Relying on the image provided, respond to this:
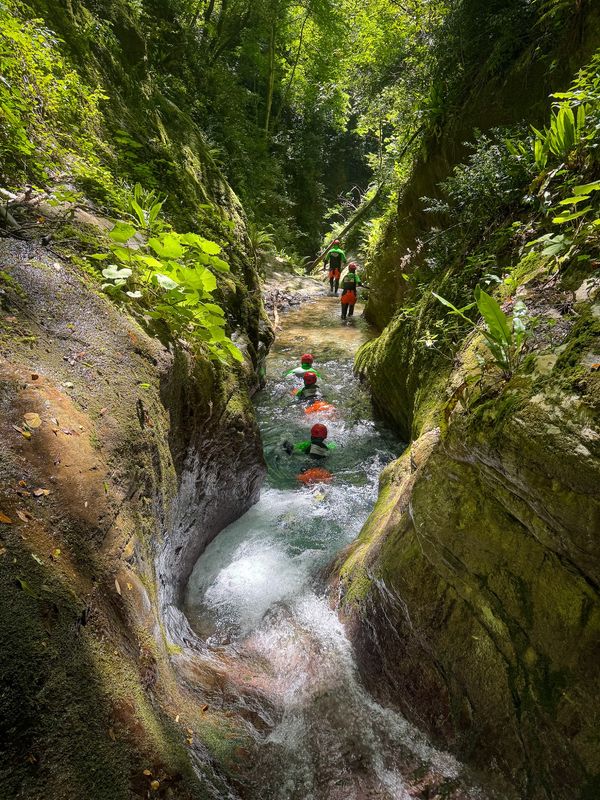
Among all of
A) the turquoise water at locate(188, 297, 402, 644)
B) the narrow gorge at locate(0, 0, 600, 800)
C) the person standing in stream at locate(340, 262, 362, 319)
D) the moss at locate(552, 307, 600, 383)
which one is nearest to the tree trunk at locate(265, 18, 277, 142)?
the person standing in stream at locate(340, 262, 362, 319)

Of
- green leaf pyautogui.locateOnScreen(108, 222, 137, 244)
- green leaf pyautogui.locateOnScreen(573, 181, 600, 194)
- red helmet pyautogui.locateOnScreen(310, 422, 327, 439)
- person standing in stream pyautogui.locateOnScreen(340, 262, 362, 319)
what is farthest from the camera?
person standing in stream pyautogui.locateOnScreen(340, 262, 362, 319)

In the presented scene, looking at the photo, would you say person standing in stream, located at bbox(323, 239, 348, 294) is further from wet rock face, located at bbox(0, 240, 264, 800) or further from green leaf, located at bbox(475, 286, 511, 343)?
green leaf, located at bbox(475, 286, 511, 343)

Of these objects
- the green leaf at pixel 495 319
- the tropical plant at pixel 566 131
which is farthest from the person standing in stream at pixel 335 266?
the green leaf at pixel 495 319

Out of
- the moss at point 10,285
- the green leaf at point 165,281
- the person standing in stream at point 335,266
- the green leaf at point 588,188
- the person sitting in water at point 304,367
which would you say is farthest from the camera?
the person standing in stream at point 335,266

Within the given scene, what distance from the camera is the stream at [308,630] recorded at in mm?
2475

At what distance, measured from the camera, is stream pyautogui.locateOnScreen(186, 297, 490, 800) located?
247 cm

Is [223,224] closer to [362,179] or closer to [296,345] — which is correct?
[296,345]

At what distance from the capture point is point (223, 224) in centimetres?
656

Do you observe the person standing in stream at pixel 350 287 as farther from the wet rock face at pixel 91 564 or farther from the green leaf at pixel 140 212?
the wet rock face at pixel 91 564

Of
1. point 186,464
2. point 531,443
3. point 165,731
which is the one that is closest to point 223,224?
point 186,464

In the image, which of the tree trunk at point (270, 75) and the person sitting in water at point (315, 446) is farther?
the tree trunk at point (270, 75)

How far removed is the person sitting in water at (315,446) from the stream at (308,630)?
14 centimetres

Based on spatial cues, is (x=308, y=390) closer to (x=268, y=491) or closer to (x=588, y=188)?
(x=268, y=491)

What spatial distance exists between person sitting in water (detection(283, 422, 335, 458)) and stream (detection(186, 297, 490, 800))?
0.14 meters
